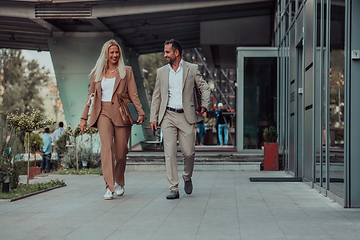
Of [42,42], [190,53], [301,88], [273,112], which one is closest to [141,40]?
[42,42]

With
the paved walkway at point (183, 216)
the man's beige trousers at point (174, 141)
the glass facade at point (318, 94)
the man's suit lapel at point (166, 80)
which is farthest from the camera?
the man's suit lapel at point (166, 80)

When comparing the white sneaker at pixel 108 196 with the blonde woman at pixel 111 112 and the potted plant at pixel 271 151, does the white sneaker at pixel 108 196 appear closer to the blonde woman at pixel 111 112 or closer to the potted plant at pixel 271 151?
the blonde woman at pixel 111 112

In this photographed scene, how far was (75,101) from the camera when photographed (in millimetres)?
18406

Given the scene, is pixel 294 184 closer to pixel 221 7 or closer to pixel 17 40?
pixel 221 7

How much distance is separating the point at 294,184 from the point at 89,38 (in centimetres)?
1217

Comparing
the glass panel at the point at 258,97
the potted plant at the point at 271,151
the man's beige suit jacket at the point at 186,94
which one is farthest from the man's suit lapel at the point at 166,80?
the glass panel at the point at 258,97

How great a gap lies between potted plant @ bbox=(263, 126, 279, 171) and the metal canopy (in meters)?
5.29

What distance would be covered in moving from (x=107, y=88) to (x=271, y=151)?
19.6 feet

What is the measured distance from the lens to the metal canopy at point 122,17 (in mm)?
15234

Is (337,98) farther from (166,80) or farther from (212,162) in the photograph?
(212,162)

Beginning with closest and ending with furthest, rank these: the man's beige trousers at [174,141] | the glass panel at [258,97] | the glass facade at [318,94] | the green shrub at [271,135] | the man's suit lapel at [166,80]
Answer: the glass facade at [318,94] → the man's beige trousers at [174,141] → the man's suit lapel at [166,80] → the green shrub at [271,135] → the glass panel at [258,97]

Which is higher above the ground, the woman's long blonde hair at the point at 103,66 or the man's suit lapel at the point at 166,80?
the woman's long blonde hair at the point at 103,66

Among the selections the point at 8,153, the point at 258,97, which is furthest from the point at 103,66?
the point at 258,97

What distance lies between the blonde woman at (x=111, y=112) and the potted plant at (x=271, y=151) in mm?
5472
